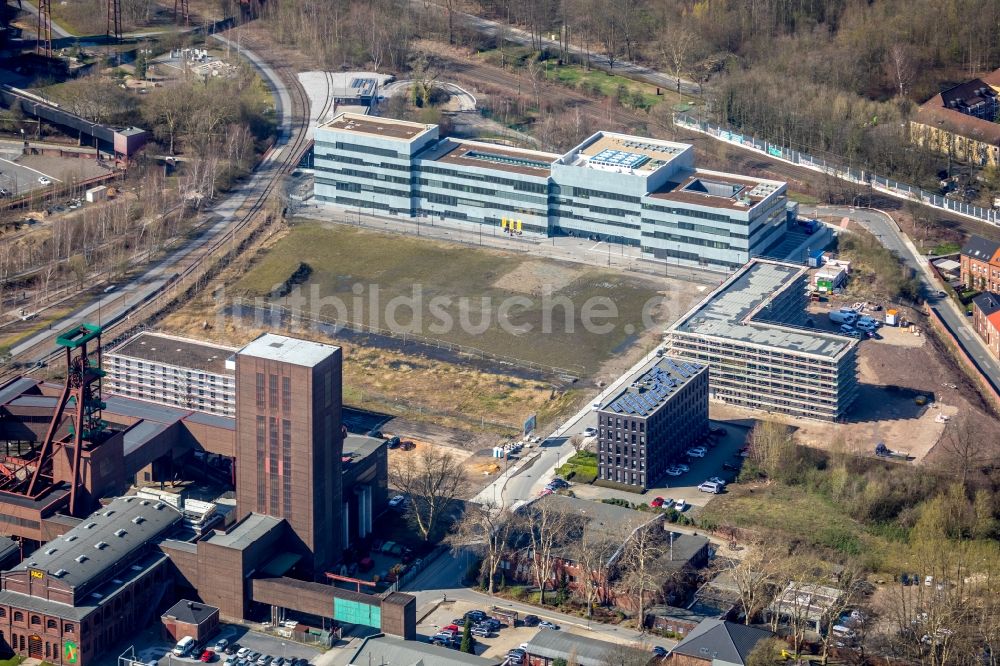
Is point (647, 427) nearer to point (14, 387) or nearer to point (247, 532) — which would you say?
point (247, 532)

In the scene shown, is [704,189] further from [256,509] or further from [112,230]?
[256,509]

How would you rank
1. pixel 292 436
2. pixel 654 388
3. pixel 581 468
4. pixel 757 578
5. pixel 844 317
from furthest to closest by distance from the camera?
pixel 844 317
pixel 654 388
pixel 581 468
pixel 292 436
pixel 757 578

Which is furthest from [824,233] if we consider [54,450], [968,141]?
[54,450]

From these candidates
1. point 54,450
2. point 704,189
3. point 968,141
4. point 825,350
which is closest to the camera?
point 54,450

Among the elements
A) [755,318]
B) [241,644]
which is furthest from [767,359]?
[241,644]

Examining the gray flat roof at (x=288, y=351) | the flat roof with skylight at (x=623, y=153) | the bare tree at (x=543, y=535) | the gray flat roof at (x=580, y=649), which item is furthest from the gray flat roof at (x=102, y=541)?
the flat roof with skylight at (x=623, y=153)
